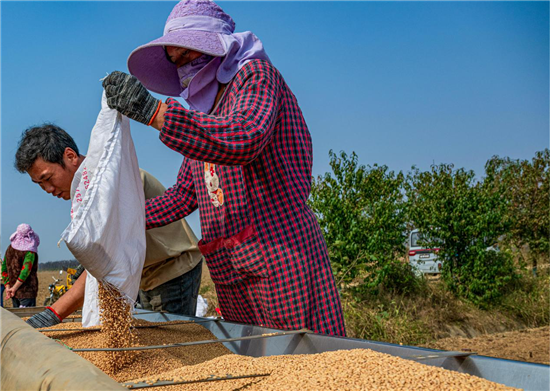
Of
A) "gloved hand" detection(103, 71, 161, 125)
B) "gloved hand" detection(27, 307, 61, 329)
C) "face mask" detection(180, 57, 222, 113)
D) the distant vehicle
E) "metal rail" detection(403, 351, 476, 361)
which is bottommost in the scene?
the distant vehicle

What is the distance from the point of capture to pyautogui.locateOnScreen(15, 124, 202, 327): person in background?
2.16 meters

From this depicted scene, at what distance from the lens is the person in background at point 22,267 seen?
23.0 feet

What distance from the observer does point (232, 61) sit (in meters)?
1.87

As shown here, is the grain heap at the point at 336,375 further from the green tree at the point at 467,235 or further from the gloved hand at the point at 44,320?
the green tree at the point at 467,235

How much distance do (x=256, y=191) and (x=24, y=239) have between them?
256 inches

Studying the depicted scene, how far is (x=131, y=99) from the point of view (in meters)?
1.55

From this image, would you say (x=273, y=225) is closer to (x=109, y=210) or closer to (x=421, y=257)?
(x=109, y=210)

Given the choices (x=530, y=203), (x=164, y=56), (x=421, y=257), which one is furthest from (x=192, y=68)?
(x=530, y=203)

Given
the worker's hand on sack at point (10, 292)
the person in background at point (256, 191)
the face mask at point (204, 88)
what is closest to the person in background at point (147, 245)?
the person in background at point (256, 191)

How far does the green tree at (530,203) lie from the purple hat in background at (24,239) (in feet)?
35.8

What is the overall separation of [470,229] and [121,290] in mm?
8677

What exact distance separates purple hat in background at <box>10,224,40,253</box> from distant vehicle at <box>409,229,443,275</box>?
19.5 feet

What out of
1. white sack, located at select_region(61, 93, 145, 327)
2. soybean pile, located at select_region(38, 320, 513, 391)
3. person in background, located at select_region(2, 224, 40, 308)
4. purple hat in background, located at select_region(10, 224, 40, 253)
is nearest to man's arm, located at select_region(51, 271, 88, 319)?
white sack, located at select_region(61, 93, 145, 327)

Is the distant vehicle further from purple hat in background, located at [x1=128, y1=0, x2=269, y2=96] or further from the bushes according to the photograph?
purple hat in background, located at [x1=128, y1=0, x2=269, y2=96]
